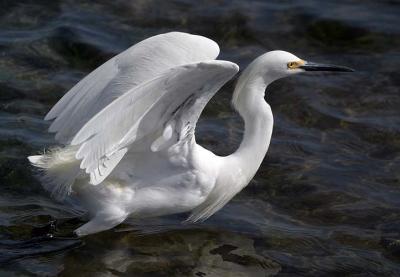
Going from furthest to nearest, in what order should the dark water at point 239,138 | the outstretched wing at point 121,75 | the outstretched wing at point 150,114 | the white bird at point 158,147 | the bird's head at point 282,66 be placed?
the bird's head at point 282,66, the dark water at point 239,138, the outstretched wing at point 121,75, the white bird at point 158,147, the outstretched wing at point 150,114

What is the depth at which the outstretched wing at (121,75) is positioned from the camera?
18.2ft

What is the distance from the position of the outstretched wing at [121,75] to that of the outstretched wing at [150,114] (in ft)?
1.43

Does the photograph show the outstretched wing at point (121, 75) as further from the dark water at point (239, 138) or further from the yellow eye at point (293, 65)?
the dark water at point (239, 138)

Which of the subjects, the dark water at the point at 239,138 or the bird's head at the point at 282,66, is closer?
the dark water at the point at 239,138

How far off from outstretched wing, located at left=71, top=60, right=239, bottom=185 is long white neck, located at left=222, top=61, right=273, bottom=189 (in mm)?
701

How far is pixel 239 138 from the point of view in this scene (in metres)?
7.58

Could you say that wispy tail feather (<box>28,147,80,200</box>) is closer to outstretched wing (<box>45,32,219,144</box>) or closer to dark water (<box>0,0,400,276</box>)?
outstretched wing (<box>45,32,219,144</box>)

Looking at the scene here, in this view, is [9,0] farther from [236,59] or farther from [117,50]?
[236,59]

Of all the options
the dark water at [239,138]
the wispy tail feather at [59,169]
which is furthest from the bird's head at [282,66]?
the wispy tail feather at [59,169]

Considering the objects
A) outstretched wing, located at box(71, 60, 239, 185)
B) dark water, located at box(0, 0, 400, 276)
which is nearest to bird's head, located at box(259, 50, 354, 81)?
outstretched wing, located at box(71, 60, 239, 185)

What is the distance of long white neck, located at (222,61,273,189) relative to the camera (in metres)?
5.98

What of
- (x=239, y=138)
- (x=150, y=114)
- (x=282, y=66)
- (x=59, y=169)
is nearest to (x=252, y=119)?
(x=282, y=66)

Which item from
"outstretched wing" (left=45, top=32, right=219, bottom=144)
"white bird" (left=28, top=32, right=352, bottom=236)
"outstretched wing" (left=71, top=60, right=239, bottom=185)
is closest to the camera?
"outstretched wing" (left=71, top=60, right=239, bottom=185)

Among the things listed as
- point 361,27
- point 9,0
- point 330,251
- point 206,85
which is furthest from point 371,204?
point 9,0
